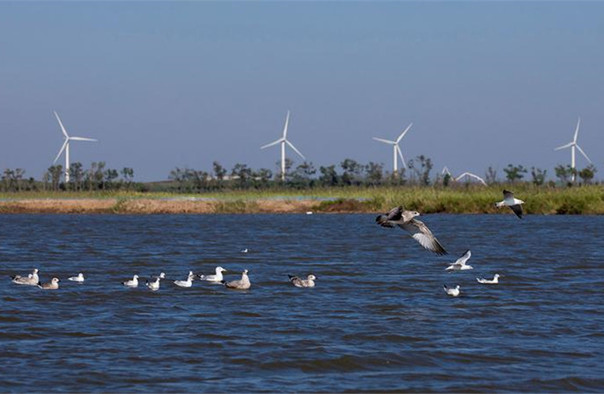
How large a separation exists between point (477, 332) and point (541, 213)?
51.5 meters

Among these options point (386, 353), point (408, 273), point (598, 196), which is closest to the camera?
point (386, 353)

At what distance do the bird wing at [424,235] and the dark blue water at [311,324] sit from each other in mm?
1241

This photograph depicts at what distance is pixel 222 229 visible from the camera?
57.8 m

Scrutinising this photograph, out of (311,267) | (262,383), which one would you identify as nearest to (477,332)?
(262,383)

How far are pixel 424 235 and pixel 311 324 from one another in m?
3.19

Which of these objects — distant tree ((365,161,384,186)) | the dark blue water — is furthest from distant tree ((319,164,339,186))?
the dark blue water

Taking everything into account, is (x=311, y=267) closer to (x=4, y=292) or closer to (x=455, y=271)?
(x=455, y=271)

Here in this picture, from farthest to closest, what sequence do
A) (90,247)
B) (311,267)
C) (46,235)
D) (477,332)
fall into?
1. (46,235)
2. (90,247)
3. (311,267)
4. (477,332)

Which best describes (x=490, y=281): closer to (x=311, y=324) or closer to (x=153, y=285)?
(x=153, y=285)

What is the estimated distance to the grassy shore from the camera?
67.8 metres

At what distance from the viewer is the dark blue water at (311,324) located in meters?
15.5

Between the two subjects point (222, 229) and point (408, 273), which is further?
point (222, 229)

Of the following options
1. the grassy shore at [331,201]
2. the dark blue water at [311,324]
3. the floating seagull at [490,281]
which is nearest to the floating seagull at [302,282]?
the dark blue water at [311,324]

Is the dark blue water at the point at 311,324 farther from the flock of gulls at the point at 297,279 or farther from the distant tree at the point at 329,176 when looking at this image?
the distant tree at the point at 329,176
